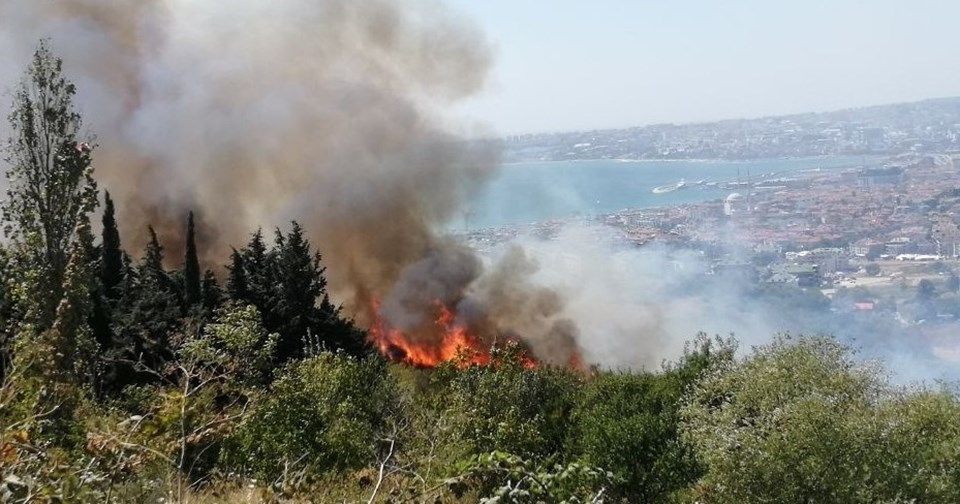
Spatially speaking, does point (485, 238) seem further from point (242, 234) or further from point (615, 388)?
point (615, 388)

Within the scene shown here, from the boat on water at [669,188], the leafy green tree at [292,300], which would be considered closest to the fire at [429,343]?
the leafy green tree at [292,300]

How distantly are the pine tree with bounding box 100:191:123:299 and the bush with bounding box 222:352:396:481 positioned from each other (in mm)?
21765

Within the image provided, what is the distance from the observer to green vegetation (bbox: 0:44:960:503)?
7.35 metres

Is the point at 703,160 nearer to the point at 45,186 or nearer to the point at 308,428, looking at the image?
the point at 45,186

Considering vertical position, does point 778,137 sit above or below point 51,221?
below

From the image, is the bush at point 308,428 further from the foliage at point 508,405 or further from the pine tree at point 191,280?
the pine tree at point 191,280

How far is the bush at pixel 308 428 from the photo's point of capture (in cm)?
1411

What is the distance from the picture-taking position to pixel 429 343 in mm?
45250

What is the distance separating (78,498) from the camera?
5.44m

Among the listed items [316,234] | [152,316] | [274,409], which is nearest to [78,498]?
[274,409]

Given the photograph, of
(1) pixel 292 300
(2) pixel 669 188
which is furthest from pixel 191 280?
(2) pixel 669 188

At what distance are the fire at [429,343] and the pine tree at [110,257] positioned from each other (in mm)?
14863

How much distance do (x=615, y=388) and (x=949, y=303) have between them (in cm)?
7503

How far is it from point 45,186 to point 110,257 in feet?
53.7
